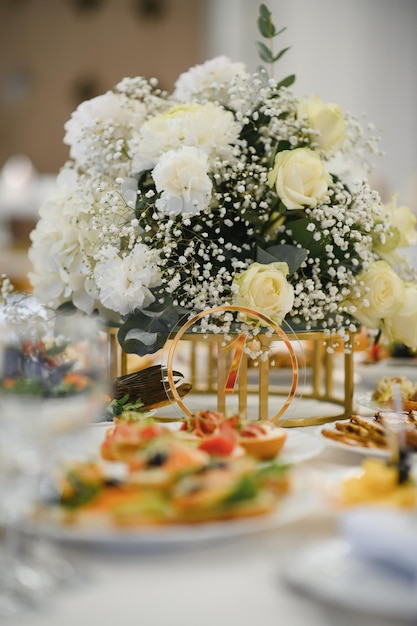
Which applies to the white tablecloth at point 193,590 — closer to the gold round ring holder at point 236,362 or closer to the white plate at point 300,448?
Answer: the white plate at point 300,448

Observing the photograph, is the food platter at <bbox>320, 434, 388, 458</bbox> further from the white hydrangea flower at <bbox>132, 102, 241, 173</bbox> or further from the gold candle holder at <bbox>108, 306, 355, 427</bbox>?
the white hydrangea flower at <bbox>132, 102, 241, 173</bbox>

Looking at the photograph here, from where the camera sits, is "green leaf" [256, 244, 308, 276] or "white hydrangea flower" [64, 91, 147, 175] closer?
"green leaf" [256, 244, 308, 276]

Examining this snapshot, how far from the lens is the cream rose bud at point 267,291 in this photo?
1271mm

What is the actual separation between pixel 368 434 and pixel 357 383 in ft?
2.27

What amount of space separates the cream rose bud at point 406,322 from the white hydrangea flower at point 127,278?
1.43 feet

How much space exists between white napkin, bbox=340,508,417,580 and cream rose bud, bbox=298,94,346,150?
0.86 metres

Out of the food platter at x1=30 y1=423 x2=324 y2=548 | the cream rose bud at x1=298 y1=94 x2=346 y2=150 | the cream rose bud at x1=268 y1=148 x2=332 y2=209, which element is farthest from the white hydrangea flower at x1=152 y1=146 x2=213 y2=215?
the food platter at x1=30 y1=423 x2=324 y2=548

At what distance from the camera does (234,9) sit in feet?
21.5

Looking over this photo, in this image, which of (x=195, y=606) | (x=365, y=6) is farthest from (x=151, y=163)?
(x=365, y=6)

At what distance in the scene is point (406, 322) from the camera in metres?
1.45

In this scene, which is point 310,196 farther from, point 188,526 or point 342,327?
point 188,526

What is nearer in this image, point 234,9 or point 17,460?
point 17,460

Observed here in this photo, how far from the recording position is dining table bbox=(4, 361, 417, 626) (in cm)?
64

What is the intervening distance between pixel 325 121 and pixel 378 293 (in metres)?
0.32
